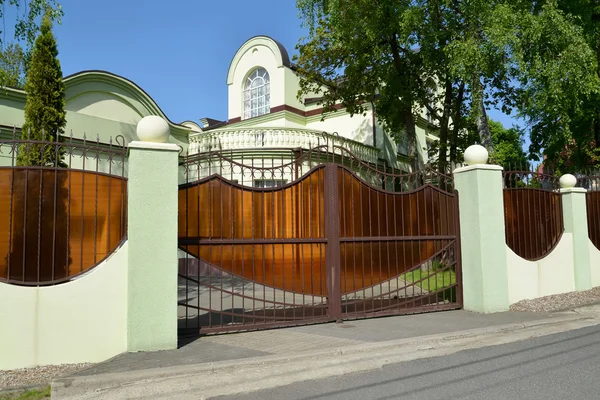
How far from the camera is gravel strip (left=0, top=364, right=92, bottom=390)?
4.79 meters

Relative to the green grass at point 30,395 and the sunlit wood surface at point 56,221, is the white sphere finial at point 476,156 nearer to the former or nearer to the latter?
the sunlit wood surface at point 56,221

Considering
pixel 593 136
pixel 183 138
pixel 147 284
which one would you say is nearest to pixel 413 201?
pixel 147 284

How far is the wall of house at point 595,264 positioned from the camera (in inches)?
447

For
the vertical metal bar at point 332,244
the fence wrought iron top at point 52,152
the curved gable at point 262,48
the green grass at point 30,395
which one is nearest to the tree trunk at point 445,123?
the curved gable at point 262,48

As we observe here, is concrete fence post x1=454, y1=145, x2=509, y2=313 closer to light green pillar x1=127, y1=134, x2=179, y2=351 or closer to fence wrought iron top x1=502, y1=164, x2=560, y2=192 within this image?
fence wrought iron top x1=502, y1=164, x2=560, y2=192

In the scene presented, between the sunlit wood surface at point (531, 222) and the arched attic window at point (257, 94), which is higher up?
the arched attic window at point (257, 94)

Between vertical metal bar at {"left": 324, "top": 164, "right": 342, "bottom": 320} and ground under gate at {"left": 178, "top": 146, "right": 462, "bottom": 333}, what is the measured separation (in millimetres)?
16

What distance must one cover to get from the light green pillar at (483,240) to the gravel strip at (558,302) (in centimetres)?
49

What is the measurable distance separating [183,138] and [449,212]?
37.8ft

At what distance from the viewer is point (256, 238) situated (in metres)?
7.12

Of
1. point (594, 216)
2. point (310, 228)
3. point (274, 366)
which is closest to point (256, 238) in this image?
point (310, 228)

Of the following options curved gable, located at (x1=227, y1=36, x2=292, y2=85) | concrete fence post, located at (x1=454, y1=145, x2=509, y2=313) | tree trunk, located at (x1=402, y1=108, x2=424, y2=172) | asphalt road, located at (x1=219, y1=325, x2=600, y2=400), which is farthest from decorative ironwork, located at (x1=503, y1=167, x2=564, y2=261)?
curved gable, located at (x1=227, y1=36, x2=292, y2=85)

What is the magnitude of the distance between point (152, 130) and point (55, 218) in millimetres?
1578

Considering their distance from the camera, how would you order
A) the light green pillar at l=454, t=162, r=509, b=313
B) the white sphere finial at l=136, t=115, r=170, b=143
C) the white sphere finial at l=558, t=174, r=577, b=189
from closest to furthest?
the white sphere finial at l=136, t=115, r=170, b=143
the light green pillar at l=454, t=162, r=509, b=313
the white sphere finial at l=558, t=174, r=577, b=189
